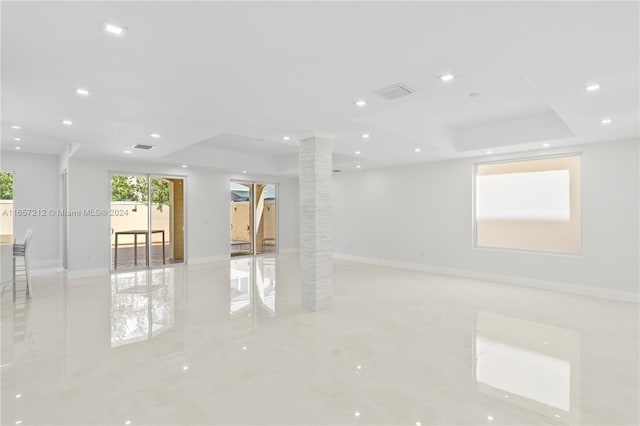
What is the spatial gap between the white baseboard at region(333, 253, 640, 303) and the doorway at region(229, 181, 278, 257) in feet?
12.2

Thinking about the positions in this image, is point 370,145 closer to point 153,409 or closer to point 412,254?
point 412,254

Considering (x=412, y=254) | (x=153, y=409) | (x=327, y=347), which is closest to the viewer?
(x=153, y=409)

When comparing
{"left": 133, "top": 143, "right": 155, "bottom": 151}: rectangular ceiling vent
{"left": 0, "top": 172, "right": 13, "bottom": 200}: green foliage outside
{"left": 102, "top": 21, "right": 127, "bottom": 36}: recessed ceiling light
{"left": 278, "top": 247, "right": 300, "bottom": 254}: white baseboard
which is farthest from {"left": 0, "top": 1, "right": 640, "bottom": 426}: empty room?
{"left": 278, "top": 247, "right": 300, "bottom": 254}: white baseboard

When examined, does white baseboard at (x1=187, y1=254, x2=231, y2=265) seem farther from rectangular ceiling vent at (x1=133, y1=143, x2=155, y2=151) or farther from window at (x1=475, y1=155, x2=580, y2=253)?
window at (x1=475, y1=155, x2=580, y2=253)

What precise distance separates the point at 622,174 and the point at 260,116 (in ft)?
19.2

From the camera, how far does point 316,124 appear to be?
4.59 metres

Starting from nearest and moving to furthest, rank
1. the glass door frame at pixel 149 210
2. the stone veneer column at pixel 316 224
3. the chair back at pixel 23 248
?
1. the stone veneer column at pixel 316 224
2. the chair back at pixel 23 248
3. the glass door frame at pixel 149 210

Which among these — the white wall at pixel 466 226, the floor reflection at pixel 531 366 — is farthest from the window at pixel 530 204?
the floor reflection at pixel 531 366

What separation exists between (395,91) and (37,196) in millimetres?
9314

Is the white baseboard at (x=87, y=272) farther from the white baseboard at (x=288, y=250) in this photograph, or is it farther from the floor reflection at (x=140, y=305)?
the white baseboard at (x=288, y=250)

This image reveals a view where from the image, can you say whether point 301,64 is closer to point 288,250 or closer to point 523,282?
point 523,282

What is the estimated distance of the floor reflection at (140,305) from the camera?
3.95 metres

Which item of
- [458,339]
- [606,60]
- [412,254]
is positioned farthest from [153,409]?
[412,254]

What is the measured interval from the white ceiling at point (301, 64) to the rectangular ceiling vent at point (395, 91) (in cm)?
10
